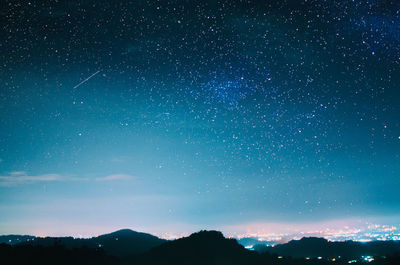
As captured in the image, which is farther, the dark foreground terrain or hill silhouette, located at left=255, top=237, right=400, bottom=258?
hill silhouette, located at left=255, top=237, right=400, bottom=258

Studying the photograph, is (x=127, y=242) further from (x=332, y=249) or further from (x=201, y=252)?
Result: (x=332, y=249)

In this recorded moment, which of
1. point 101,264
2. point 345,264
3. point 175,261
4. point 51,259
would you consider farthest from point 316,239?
point 51,259

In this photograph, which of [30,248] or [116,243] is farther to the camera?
[116,243]

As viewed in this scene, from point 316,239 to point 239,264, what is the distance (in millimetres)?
77886

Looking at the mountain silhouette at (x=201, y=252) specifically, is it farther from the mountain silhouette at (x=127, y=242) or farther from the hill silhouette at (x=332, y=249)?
the hill silhouette at (x=332, y=249)

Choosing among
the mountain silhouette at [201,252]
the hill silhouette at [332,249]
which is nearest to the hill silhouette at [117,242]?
the mountain silhouette at [201,252]

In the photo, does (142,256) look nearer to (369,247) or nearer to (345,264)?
(345,264)

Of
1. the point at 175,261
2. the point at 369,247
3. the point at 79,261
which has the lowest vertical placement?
the point at 369,247

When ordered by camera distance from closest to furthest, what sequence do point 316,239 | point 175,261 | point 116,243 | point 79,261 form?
point 79,261 → point 175,261 → point 116,243 → point 316,239

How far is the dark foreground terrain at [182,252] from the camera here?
41156 mm

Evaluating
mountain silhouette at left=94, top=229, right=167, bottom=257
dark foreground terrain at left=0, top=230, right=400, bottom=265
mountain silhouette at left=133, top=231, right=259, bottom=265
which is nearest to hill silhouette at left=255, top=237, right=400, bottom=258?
dark foreground terrain at left=0, top=230, right=400, bottom=265

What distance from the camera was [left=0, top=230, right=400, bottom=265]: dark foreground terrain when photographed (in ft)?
135

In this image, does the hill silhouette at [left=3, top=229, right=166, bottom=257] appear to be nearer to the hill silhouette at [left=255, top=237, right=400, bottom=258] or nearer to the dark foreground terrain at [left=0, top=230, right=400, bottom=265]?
the dark foreground terrain at [left=0, top=230, right=400, bottom=265]

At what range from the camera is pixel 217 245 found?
2857 inches
